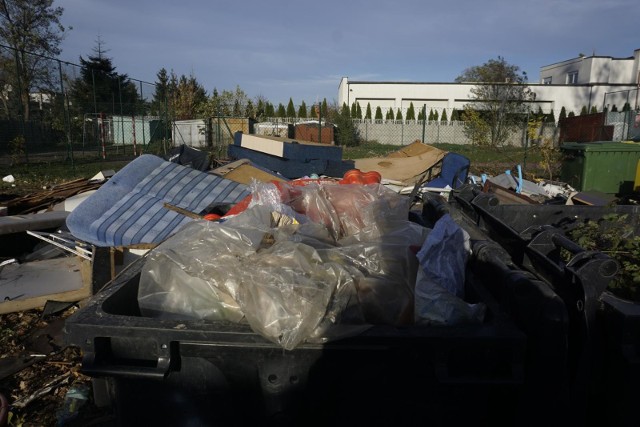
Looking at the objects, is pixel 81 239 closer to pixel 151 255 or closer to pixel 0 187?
pixel 151 255

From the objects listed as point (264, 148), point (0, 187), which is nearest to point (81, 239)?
point (264, 148)

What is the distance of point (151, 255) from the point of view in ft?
5.24

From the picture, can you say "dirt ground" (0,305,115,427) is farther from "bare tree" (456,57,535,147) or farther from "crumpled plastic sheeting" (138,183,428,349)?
"bare tree" (456,57,535,147)

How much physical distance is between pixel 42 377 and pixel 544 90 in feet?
Answer: 149

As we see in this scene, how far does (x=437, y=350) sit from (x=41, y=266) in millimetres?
4563

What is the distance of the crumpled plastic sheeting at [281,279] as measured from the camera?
1.29 meters

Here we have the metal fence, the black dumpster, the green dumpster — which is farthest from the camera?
the metal fence

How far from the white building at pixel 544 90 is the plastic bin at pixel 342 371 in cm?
4110

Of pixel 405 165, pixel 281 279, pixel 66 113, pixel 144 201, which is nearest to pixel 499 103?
pixel 405 165

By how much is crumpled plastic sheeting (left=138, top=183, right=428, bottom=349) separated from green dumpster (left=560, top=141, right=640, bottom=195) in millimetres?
8902

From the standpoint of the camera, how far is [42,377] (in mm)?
3152

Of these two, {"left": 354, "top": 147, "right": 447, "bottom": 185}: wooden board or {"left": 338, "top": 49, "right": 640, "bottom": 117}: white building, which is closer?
{"left": 354, "top": 147, "right": 447, "bottom": 185}: wooden board

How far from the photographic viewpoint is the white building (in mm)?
41000

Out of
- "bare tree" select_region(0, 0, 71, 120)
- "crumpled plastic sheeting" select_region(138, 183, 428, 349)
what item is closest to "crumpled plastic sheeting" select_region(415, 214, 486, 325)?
"crumpled plastic sheeting" select_region(138, 183, 428, 349)
